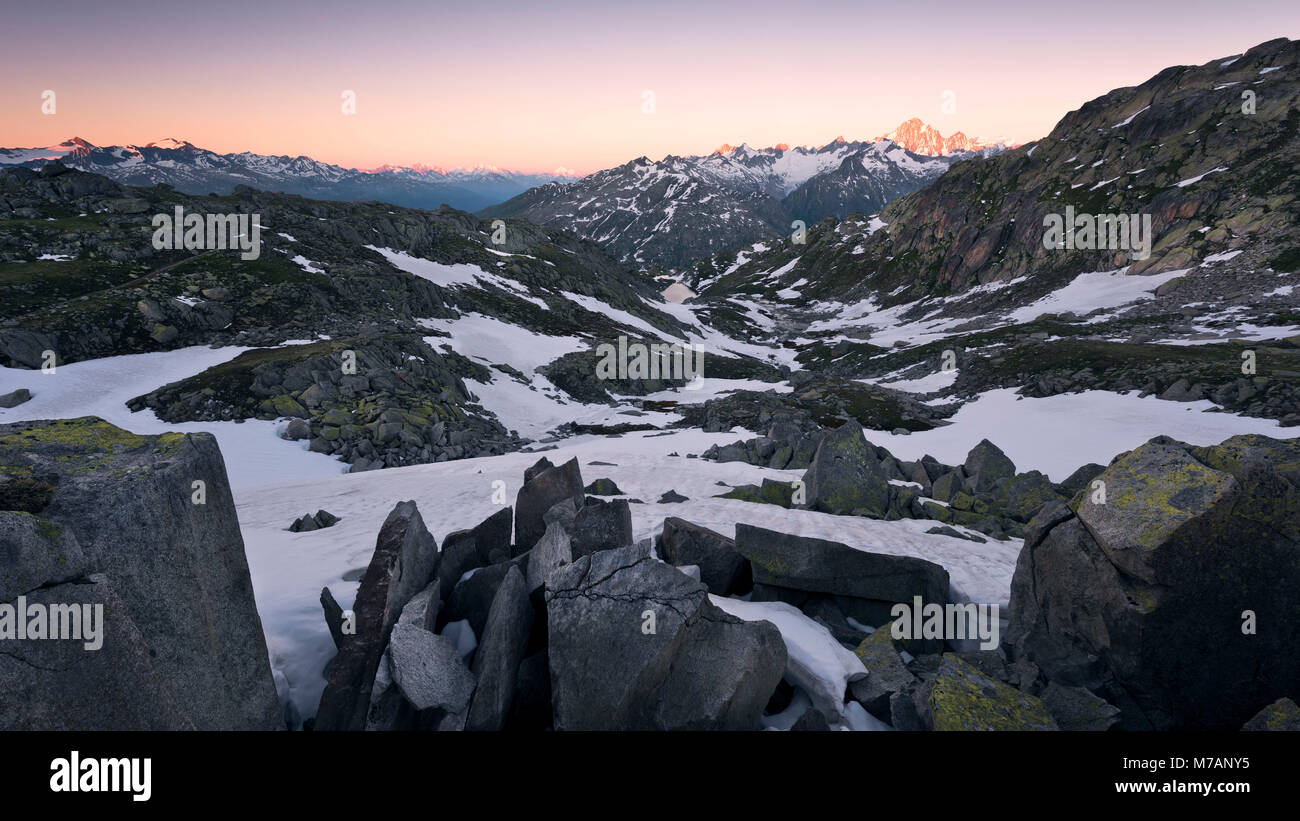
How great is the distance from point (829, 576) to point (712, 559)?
8.38ft

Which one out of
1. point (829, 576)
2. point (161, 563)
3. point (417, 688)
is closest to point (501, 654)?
point (417, 688)

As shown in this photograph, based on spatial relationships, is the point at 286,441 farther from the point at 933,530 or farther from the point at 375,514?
the point at 933,530

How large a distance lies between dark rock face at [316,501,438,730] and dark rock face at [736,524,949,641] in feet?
21.1

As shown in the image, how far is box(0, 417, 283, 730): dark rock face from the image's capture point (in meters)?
5.66

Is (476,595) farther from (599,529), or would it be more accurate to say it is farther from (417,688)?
(599,529)

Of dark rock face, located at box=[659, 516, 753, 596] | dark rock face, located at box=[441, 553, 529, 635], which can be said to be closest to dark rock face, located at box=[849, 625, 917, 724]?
dark rock face, located at box=[659, 516, 753, 596]

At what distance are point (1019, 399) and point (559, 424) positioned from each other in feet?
148

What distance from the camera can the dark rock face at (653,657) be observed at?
7156mm

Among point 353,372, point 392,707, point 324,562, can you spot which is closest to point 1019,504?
point 392,707

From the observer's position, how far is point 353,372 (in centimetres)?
4150

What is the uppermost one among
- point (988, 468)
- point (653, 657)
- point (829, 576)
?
point (653, 657)

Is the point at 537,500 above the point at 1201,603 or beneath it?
above

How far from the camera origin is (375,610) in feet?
27.4

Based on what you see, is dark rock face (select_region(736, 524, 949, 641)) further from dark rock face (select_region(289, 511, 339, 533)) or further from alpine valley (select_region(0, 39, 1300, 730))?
Answer: dark rock face (select_region(289, 511, 339, 533))
